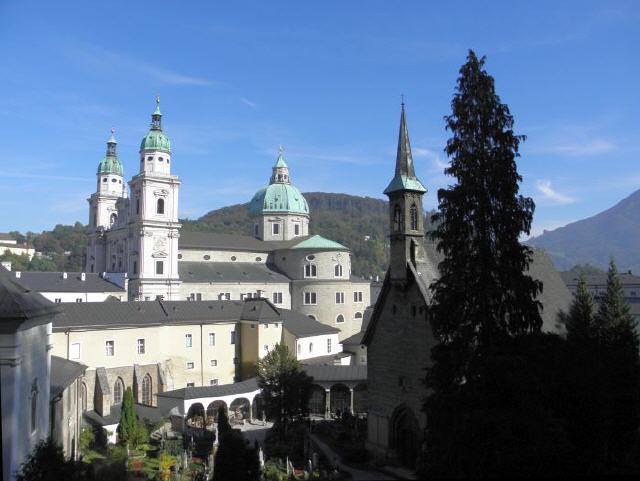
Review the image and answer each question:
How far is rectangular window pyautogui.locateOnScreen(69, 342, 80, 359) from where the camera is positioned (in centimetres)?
3907

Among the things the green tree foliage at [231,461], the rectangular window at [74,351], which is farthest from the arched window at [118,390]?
the green tree foliage at [231,461]

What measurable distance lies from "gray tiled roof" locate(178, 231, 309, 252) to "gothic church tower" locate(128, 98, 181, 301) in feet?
12.6

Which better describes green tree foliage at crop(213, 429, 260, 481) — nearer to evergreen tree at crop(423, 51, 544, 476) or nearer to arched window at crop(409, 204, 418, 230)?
evergreen tree at crop(423, 51, 544, 476)

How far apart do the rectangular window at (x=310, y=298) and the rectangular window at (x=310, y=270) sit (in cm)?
246

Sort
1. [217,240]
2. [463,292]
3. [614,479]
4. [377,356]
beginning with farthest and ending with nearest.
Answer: [217,240], [377,356], [463,292], [614,479]

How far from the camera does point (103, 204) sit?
3022 inches

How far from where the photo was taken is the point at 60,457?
571 inches

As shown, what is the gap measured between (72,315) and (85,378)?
15.8ft

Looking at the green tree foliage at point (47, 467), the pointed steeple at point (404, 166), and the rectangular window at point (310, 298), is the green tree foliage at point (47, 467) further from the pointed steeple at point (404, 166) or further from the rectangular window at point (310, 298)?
the rectangular window at point (310, 298)

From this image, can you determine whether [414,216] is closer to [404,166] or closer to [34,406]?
[404,166]

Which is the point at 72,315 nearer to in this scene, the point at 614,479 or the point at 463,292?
the point at 463,292

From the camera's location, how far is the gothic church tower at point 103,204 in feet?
244

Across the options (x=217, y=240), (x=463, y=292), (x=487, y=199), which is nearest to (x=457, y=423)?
(x=463, y=292)

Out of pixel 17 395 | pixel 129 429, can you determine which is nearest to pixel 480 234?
pixel 17 395
